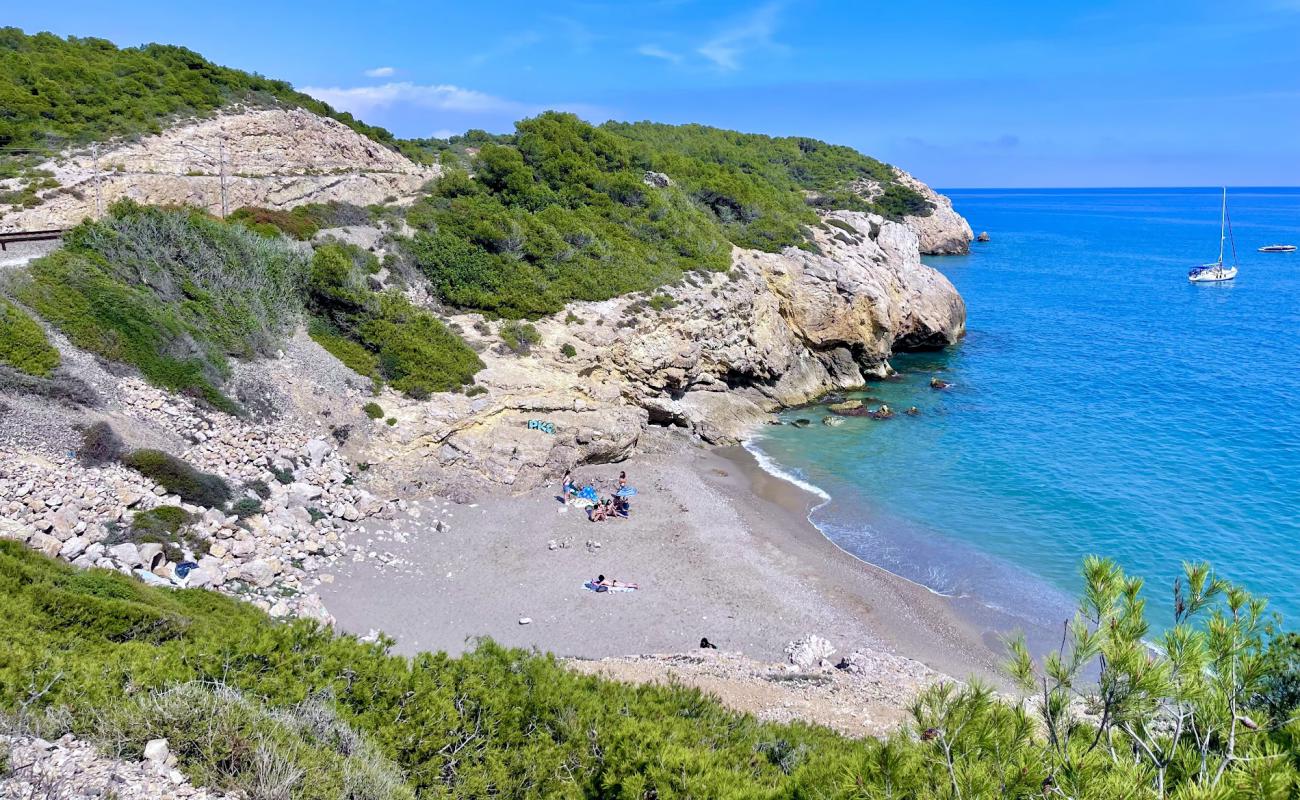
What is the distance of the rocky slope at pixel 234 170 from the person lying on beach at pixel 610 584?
72.5ft

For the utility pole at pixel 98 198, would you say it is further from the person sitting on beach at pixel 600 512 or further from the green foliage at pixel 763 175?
the green foliage at pixel 763 175

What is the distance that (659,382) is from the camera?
93.7 ft

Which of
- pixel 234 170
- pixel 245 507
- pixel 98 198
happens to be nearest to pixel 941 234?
pixel 234 170

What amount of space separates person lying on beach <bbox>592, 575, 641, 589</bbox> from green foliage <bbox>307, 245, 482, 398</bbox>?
8462mm

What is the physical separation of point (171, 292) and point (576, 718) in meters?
19.6

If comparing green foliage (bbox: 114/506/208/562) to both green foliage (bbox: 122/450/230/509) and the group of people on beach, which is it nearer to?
green foliage (bbox: 122/450/230/509)

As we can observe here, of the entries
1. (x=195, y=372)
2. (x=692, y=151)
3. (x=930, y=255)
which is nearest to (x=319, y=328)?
(x=195, y=372)

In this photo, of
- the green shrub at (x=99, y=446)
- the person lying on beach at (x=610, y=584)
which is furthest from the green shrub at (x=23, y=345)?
the person lying on beach at (x=610, y=584)

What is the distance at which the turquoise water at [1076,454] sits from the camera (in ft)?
66.7

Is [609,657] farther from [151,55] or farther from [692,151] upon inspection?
[692,151]

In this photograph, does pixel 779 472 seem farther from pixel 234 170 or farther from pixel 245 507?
pixel 234 170

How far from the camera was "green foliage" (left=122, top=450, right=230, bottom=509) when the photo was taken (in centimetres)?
1695

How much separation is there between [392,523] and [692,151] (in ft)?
181

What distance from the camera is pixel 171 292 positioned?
21750 millimetres
